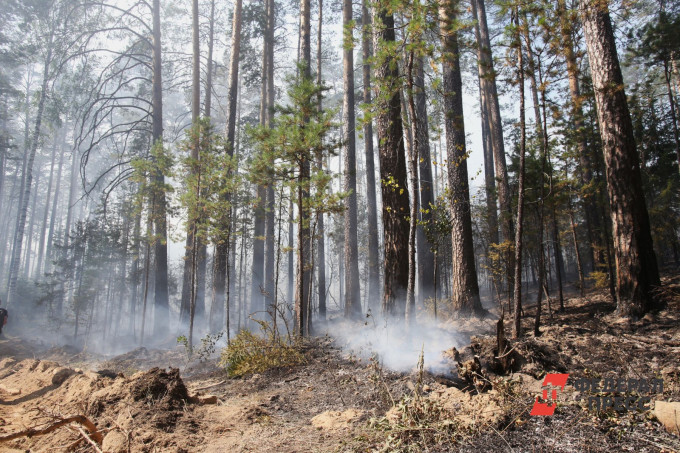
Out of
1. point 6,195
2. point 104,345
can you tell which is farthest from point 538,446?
point 6,195

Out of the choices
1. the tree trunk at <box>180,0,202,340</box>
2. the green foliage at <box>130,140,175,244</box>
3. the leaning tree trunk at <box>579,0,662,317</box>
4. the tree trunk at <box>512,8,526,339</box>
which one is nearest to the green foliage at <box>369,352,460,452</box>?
the tree trunk at <box>512,8,526,339</box>

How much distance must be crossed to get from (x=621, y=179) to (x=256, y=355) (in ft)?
23.0

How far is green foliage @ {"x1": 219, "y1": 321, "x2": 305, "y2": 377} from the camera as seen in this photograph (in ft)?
20.8

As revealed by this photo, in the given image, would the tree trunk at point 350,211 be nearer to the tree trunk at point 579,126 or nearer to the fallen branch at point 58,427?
the tree trunk at point 579,126

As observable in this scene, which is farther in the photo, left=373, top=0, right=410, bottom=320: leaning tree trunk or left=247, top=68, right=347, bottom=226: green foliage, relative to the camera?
left=247, top=68, right=347, bottom=226: green foliage

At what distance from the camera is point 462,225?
905cm

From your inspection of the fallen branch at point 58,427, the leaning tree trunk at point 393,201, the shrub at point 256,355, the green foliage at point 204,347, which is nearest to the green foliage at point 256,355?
the shrub at point 256,355

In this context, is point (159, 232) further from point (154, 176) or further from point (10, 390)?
point (10, 390)

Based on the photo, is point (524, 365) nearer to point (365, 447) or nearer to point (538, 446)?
point (538, 446)

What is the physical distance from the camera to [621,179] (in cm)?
602

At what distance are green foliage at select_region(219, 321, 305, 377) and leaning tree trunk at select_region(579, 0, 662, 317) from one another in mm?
5617

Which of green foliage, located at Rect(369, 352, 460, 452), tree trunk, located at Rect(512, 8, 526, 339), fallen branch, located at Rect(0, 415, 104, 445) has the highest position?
tree trunk, located at Rect(512, 8, 526, 339)

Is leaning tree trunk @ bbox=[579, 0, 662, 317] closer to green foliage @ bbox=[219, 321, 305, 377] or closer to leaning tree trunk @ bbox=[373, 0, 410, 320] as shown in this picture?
leaning tree trunk @ bbox=[373, 0, 410, 320]

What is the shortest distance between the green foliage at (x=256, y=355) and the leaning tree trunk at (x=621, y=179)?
5617mm
